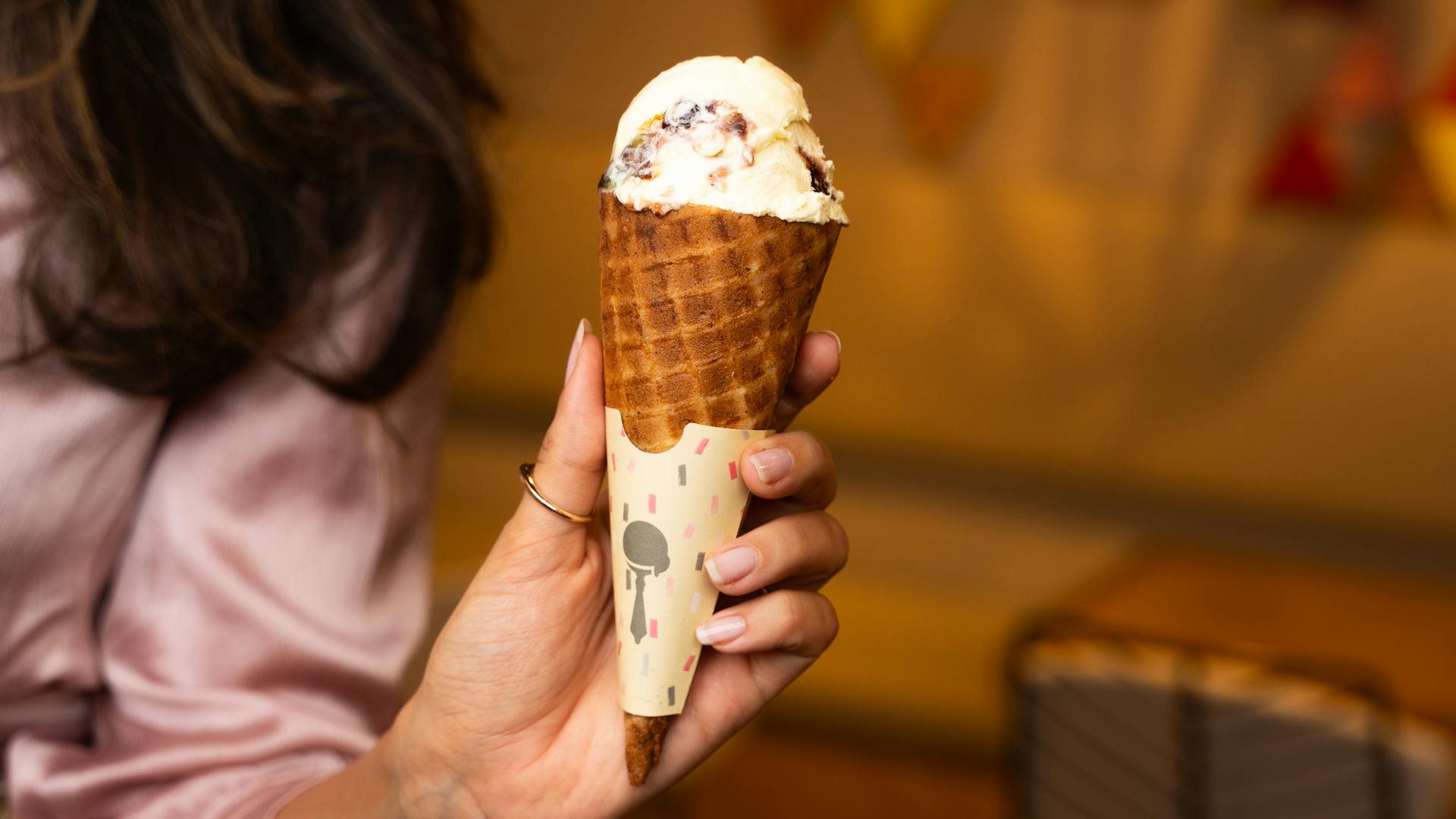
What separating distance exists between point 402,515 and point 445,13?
0.51 meters

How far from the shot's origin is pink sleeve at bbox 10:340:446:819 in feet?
3.28

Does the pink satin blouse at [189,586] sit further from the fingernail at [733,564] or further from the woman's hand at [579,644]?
the fingernail at [733,564]

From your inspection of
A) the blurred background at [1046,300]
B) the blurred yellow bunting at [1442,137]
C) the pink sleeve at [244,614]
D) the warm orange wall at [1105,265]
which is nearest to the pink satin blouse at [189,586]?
the pink sleeve at [244,614]

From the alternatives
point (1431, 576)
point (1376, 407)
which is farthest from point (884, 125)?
point (1431, 576)

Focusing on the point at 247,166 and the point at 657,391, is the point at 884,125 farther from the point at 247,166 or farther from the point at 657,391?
the point at 657,391

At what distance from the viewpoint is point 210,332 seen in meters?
1.02

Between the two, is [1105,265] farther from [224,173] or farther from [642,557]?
[642,557]

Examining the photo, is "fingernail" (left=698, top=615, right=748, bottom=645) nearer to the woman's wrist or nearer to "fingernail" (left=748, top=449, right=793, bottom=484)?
"fingernail" (left=748, top=449, right=793, bottom=484)

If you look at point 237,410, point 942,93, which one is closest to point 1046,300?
point 942,93

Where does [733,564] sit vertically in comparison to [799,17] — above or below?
below

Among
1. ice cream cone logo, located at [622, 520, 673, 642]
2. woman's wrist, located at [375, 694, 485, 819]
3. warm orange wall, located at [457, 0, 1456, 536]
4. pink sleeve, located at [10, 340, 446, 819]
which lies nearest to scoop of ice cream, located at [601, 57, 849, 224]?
ice cream cone logo, located at [622, 520, 673, 642]

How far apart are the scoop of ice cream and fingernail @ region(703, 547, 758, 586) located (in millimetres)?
212

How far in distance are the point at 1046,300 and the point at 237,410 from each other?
2539 millimetres

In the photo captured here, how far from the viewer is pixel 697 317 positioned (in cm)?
75
